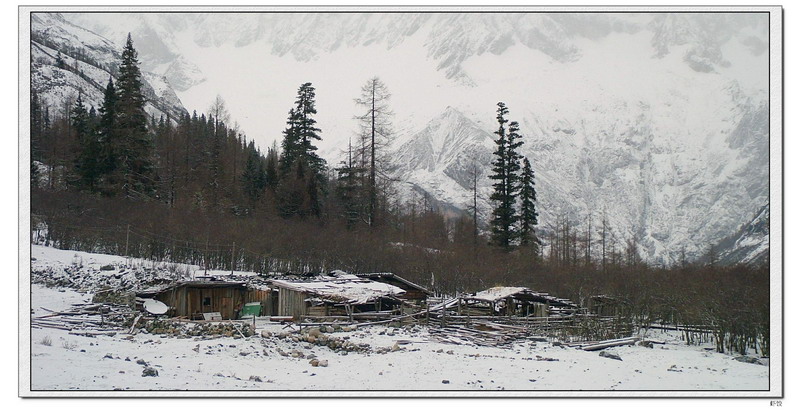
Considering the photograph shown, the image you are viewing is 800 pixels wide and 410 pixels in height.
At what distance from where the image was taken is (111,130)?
44.4 meters

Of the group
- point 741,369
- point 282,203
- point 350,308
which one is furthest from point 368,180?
point 741,369

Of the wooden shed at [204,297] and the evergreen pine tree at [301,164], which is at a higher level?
the evergreen pine tree at [301,164]

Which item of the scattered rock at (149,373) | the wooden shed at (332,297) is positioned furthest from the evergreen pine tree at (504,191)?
the scattered rock at (149,373)

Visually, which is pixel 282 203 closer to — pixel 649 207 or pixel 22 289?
pixel 22 289

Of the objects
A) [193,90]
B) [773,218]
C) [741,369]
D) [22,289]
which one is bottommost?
[741,369]

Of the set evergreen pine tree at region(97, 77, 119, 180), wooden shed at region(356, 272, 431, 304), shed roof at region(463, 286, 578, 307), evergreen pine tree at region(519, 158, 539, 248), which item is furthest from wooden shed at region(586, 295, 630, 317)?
evergreen pine tree at region(97, 77, 119, 180)

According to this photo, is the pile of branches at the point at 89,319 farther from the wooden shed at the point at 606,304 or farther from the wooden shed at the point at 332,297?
the wooden shed at the point at 606,304

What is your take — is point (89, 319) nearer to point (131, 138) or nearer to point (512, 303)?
point (512, 303)

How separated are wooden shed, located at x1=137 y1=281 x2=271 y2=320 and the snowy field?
462 centimetres

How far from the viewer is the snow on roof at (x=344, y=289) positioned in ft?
93.0

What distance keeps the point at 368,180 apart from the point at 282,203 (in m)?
7.33

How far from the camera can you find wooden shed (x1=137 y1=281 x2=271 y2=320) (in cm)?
2733

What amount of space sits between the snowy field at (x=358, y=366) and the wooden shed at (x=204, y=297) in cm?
462

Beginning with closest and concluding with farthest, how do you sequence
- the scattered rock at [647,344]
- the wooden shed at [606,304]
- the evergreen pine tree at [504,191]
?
the scattered rock at [647,344] < the wooden shed at [606,304] < the evergreen pine tree at [504,191]
